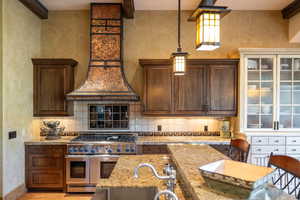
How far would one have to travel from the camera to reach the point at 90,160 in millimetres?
3717

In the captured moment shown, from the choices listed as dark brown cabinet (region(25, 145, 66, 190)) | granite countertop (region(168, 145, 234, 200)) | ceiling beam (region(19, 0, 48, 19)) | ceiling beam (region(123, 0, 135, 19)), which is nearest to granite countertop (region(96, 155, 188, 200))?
granite countertop (region(168, 145, 234, 200))

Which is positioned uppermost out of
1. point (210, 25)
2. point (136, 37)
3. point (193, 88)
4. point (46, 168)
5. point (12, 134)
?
point (136, 37)

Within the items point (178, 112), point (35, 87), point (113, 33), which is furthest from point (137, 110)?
point (35, 87)

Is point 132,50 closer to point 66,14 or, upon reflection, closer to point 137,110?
point 137,110

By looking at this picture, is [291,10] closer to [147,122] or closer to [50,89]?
[147,122]

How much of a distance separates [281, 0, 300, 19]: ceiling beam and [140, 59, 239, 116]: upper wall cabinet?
1.40 meters

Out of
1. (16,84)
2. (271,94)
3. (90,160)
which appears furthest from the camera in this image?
(271,94)

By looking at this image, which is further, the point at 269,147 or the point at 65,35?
the point at 65,35

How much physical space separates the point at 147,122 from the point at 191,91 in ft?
3.47

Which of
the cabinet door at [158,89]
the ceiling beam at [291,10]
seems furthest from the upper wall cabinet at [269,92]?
the cabinet door at [158,89]

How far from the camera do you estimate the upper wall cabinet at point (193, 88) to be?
13.2 ft

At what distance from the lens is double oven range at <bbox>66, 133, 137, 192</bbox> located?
12.2ft

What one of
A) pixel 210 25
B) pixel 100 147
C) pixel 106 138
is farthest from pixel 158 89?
pixel 210 25

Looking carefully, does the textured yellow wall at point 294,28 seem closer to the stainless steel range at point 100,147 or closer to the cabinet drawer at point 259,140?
the cabinet drawer at point 259,140
